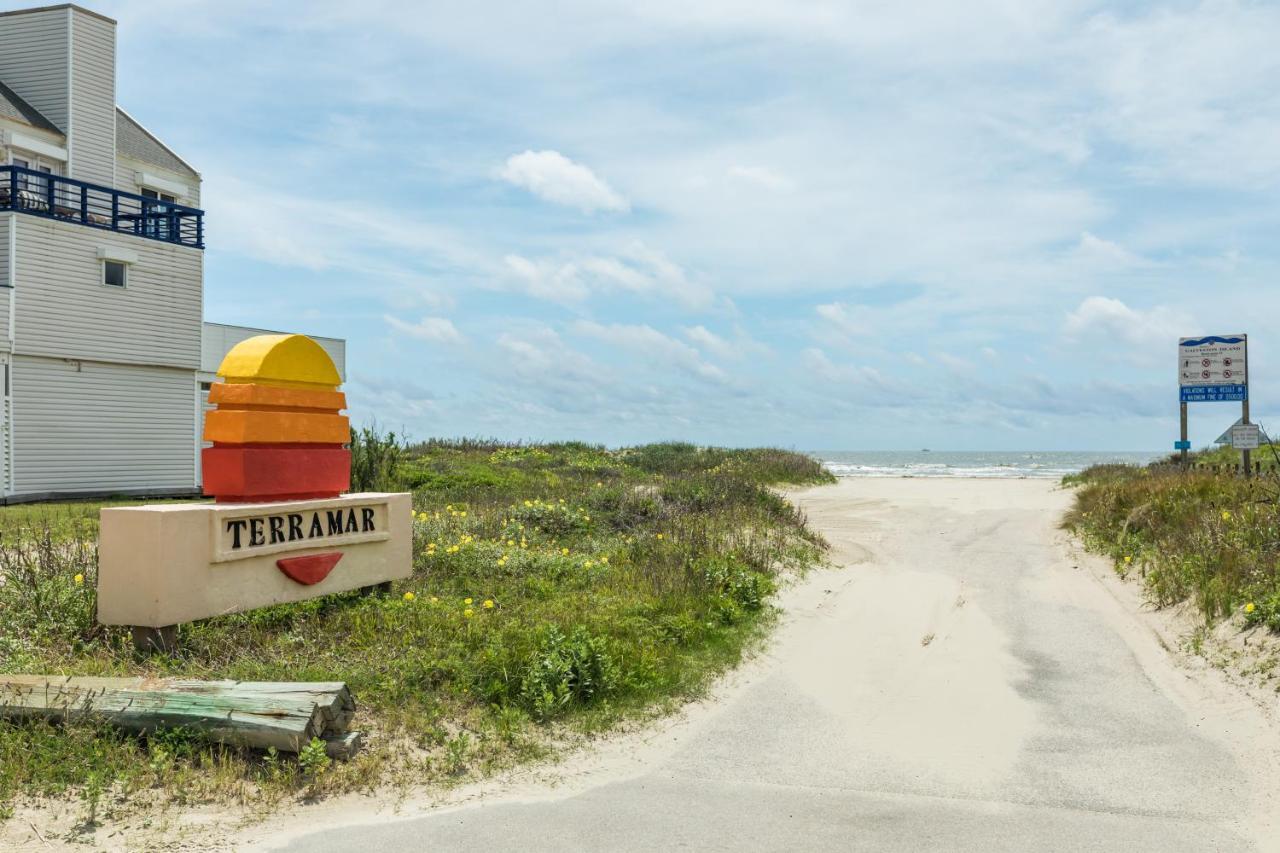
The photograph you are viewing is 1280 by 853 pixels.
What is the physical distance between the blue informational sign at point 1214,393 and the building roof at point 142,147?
3013 centimetres

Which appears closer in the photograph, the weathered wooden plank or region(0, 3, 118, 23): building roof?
the weathered wooden plank

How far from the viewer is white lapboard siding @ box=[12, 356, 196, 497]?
22969 millimetres

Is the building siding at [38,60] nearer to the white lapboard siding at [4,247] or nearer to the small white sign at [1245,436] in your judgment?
the white lapboard siding at [4,247]

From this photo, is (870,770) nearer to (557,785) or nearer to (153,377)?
(557,785)

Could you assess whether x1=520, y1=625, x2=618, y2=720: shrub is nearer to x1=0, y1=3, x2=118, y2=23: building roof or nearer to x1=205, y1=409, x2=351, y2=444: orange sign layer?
x1=205, y1=409, x2=351, y2=444: orange sign layer

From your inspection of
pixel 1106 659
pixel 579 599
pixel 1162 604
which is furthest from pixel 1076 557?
pixel 579 599

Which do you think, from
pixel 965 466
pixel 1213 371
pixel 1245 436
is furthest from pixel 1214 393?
pixel 965 466

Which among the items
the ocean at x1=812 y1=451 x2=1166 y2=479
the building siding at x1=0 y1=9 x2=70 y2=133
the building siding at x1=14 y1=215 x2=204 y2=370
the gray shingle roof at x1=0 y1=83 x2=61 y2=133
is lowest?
the ocean at x1=812 y1=451 x2=1166 y2=479

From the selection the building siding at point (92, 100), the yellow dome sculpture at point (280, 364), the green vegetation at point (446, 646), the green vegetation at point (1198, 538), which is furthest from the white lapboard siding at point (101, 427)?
the green vegetation at point (1198, 538)

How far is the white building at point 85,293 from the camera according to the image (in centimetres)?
2288

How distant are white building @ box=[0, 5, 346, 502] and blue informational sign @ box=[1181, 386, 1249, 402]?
83.1 feet

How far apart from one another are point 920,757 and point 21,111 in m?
29.6

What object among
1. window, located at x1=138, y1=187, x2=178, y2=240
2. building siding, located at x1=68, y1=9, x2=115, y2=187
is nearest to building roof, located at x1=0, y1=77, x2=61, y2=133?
building siding, located at x1=68, y1=9, x2=115, y2=187

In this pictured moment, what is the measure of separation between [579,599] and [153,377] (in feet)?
68.5
